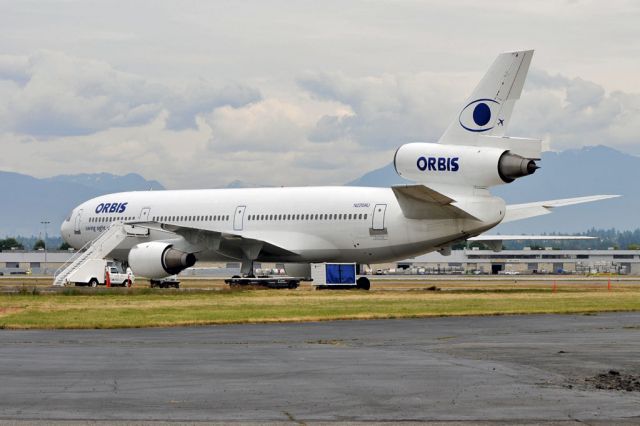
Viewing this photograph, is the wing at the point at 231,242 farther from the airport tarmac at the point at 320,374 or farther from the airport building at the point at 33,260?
the airport building at the point at 33,260

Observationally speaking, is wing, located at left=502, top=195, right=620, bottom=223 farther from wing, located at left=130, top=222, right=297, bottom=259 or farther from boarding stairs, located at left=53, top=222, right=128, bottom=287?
boarding stairs, located at left=53, top=222, right=128, bottom=287

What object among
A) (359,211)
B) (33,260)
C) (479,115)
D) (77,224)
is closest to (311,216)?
(359,211)

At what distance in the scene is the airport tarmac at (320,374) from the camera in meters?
14.7

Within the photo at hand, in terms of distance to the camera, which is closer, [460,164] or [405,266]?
[460,164]

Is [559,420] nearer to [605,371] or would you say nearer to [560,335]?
[605,371]

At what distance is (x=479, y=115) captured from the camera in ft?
153

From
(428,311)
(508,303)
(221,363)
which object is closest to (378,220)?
(508,303)

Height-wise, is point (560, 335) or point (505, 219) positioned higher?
point (505, 219)

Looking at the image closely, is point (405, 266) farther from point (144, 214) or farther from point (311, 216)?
point (311, 216)

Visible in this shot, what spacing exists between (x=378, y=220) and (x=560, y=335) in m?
25.1

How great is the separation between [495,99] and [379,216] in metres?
8.45

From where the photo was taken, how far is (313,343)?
81.9ft

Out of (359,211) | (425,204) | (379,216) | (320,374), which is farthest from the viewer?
(359,211)

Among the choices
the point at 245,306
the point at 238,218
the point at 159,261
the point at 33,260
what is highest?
the point at 33,260
